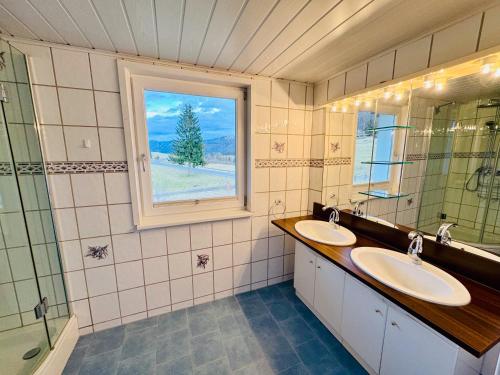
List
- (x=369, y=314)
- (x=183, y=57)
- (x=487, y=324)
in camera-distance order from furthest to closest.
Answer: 1. (x=183, y=57)
2. (x=369, y=314)
3. (x=487, y=324)

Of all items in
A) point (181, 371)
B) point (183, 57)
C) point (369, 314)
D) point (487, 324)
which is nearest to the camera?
point (487, 324)

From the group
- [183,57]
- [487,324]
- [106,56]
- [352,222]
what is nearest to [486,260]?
[487,324]

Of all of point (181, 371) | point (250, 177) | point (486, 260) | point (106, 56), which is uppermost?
point (106, 56)

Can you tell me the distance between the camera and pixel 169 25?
1.06 meters

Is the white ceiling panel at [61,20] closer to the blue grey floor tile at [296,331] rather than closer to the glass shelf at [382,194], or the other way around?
the glass shelf at [382,194]

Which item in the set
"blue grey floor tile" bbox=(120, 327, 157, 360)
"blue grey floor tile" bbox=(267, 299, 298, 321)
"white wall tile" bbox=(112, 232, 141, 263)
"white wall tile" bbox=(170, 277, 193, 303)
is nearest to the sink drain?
"blue grey floor tile" bbox=(120, 327, 157, 360)

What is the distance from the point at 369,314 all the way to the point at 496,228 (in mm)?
765

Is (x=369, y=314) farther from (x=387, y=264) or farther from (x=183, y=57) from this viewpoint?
(x=183, y=57)

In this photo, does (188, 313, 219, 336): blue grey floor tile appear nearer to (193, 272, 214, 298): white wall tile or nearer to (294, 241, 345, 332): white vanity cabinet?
(193, 272, 214, 298): white wall tile

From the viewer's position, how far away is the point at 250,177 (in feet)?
6.11

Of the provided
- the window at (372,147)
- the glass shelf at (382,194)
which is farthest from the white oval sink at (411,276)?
the window at (372,147)

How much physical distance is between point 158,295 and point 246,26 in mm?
1951

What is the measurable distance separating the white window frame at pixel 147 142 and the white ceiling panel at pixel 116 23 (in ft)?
0.43

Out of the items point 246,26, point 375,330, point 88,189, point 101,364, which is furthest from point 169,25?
point 101,364
